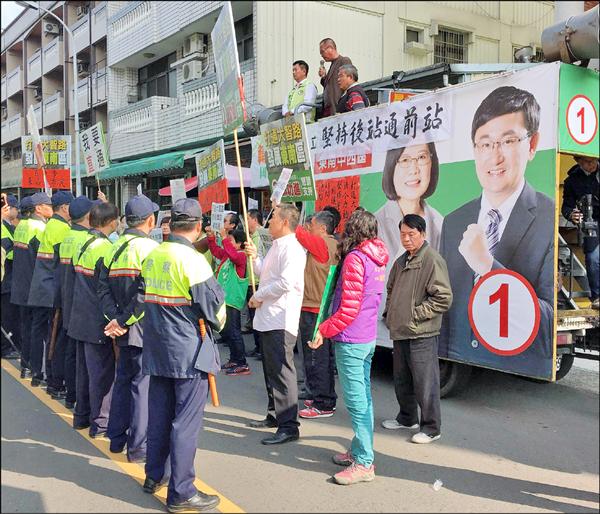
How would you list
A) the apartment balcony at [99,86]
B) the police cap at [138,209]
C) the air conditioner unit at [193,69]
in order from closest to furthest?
the police cap at [138,209] < the air conditioner unit at [193,69] < the apartment balcony at [99,86]

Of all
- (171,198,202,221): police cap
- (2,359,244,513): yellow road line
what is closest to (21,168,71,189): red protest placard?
(2,359,244,513): yellow road line

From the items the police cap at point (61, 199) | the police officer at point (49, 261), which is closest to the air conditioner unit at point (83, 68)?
the police cap at point (61, 199)

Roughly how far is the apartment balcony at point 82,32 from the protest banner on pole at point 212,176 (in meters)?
17.4

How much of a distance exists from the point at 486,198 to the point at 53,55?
927 inches

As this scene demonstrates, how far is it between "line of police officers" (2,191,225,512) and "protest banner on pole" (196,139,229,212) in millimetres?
940

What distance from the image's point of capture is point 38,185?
9906mm

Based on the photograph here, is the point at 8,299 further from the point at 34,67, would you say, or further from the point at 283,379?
the point at 34,67

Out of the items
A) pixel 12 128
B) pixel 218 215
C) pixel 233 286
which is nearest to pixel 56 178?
pixel 233 286

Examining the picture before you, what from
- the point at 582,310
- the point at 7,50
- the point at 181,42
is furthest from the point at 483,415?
the point at 7,50

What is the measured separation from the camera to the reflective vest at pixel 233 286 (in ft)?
23.2

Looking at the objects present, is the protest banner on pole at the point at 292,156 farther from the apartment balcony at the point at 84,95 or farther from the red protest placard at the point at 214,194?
the apartment balcony at the point at 84,95

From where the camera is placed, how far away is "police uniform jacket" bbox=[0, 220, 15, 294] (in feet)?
24.7

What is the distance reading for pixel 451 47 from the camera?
816 cm

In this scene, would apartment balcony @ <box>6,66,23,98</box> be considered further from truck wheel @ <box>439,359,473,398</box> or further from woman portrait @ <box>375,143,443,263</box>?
truck wheel @ <box>439,359,473,398</box>
